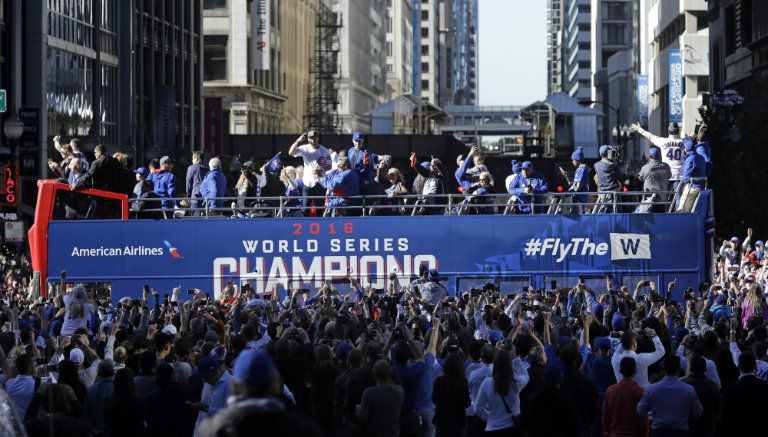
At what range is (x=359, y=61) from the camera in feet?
492

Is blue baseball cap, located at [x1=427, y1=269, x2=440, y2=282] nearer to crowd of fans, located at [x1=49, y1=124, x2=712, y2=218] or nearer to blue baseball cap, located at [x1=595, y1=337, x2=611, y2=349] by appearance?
crowd of fans, located at [x1=49, y1=124, x2=712, y2=218]

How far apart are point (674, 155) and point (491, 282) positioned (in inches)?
171

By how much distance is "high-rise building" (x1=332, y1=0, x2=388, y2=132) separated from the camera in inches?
5541

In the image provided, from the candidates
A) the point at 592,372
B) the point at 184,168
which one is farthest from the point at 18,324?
the point at 184,168

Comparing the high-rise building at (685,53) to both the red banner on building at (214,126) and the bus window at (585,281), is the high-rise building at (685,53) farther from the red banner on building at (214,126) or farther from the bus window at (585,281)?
the bus window at (585,281)

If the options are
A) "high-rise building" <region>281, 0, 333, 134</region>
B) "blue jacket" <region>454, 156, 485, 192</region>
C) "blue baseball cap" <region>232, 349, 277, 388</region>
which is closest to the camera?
"blue baseball cap" <region>232, 349, 277, 388</region>

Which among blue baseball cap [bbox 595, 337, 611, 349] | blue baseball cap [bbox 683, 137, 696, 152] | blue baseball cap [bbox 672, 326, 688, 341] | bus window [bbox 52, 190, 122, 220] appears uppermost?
blue baseball cap [bbox 683, 137, 696, 152]

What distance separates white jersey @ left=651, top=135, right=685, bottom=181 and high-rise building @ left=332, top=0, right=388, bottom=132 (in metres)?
95.0

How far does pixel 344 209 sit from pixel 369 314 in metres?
6.42

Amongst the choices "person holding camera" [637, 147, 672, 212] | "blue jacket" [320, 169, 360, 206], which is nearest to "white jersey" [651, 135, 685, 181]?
"person holding camera" [637, 147, 672, 212]

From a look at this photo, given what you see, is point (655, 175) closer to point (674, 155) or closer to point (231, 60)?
point (674, 155)

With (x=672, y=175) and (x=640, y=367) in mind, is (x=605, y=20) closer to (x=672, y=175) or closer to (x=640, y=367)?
(x=672, y=175)

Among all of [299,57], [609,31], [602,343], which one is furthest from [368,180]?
[609,31]

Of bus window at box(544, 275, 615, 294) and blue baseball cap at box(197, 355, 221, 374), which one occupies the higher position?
blue baseball cap at box(197, 355, 221, 374)
